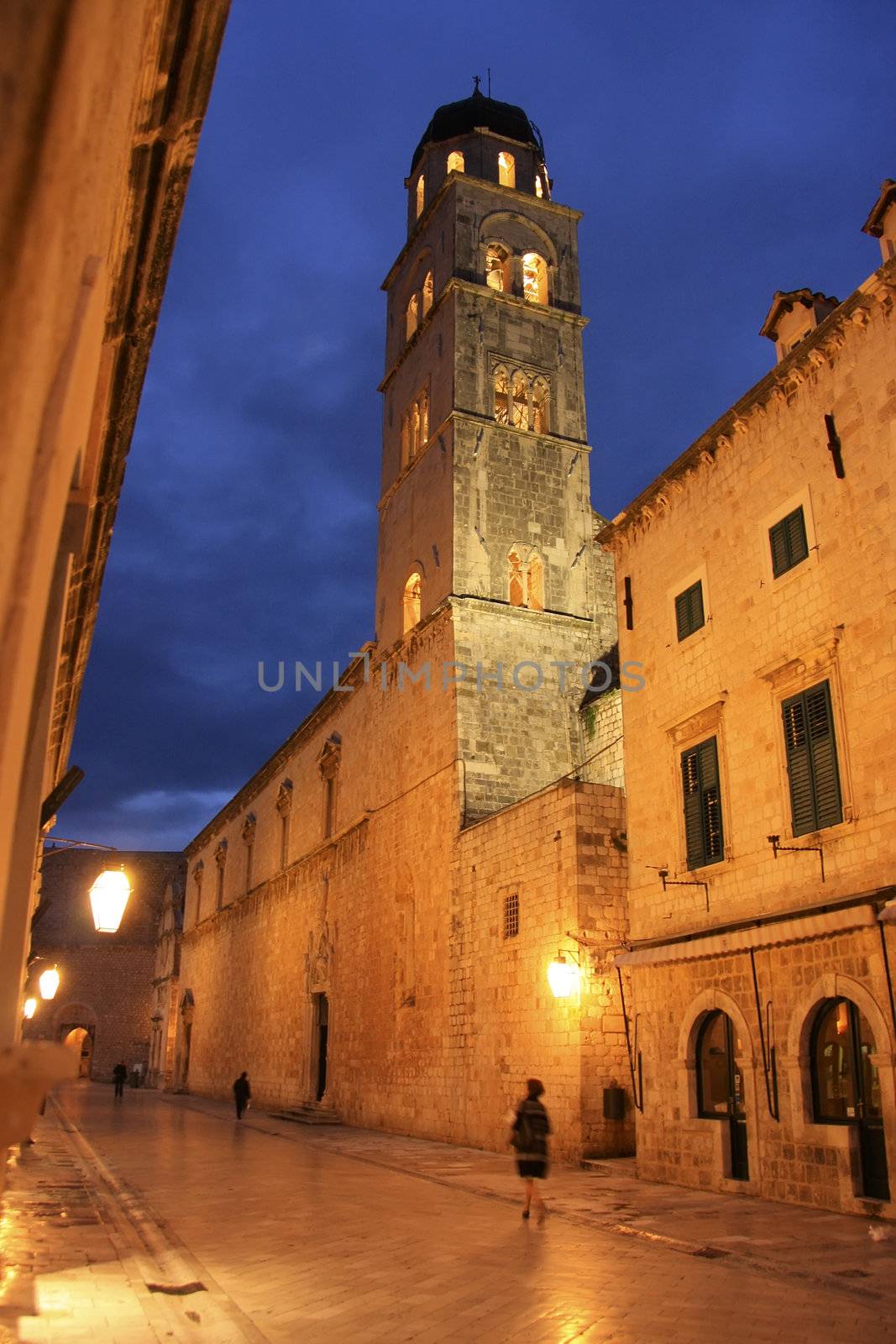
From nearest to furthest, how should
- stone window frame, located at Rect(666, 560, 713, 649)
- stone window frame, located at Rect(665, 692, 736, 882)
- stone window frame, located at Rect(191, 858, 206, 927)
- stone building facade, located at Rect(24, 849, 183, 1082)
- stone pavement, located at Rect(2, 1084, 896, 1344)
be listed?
stone pavement, located at Rect(2, 1084, 896, 1344) → stone window frame, located at Rect(665, 692, 736, 882) → stone window frame, located at Rect(666, 560, 713, 649) → stone window frame, located at Rect(191, 858, 206, 927) → stone building facade, located at Rect(24, 849, 183, 1082)

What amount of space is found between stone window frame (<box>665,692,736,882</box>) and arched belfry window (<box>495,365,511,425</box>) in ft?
43.2

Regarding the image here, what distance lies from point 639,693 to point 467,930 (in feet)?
22.1

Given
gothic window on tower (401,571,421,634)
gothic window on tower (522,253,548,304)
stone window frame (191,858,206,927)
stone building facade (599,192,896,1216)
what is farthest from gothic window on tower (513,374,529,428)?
stone window frame (191,858,206,927)

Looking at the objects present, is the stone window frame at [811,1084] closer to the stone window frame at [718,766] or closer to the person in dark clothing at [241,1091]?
the stone window frame at [718,766]

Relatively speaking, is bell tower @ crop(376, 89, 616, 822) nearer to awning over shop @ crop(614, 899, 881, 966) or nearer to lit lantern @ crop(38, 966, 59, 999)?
awning over shop @ crop(614, 899, 881, 966)

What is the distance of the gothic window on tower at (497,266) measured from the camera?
86.5 feet

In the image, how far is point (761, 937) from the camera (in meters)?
10.9

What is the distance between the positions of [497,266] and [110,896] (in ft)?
68.3

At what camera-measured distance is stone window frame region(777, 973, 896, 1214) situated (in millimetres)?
9312

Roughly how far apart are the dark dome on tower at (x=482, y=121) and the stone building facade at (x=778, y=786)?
18.9 meters

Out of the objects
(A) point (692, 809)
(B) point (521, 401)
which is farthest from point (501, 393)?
(A) point (692, 809)

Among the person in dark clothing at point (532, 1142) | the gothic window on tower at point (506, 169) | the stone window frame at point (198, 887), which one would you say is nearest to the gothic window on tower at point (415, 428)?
the gothic window on tower at point (506, 169)

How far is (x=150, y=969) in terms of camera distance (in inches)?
2170

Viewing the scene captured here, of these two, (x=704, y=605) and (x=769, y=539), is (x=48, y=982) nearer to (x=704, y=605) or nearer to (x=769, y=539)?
(x=704, y=605)
